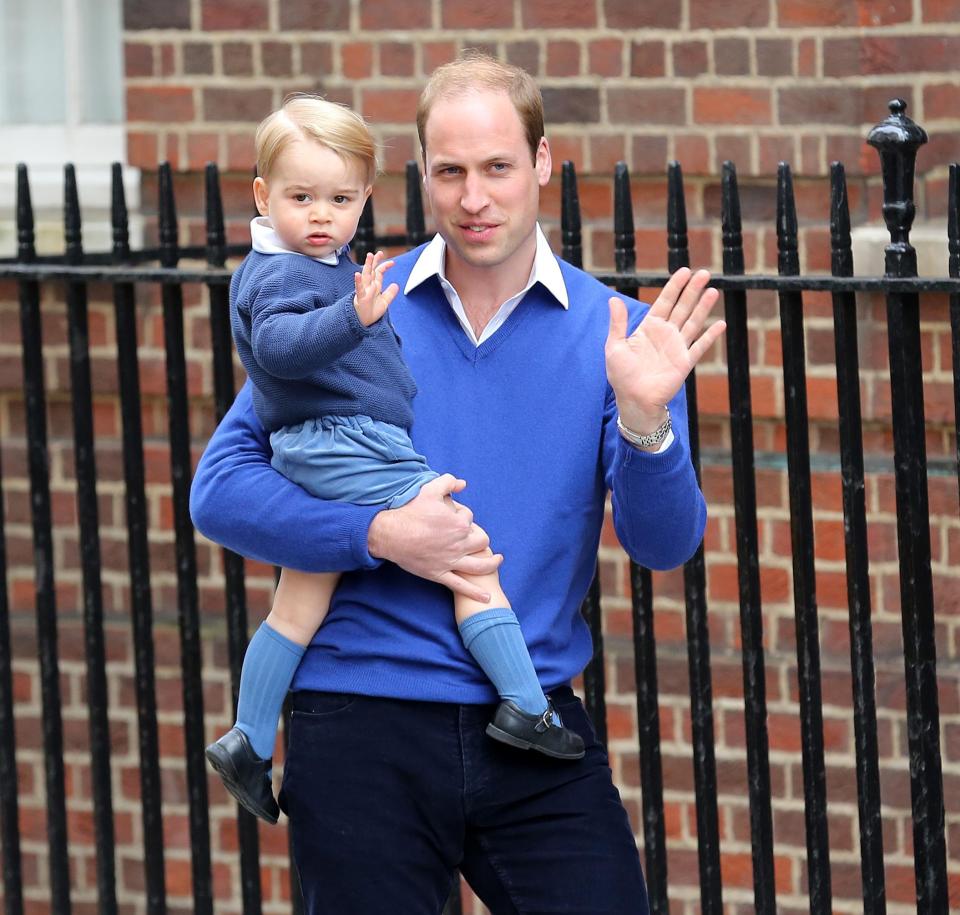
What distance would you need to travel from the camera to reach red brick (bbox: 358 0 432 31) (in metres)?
4.94

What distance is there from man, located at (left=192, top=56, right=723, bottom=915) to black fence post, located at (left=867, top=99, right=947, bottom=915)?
713mm

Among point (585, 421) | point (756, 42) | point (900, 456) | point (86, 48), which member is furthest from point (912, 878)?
point (86, 48)

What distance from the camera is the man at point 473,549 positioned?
8.73 ft

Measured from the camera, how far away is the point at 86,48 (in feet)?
18.0

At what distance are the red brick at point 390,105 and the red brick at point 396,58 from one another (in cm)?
5

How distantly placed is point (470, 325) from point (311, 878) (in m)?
0.84

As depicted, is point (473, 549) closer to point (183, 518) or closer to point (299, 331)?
point (299, 331)

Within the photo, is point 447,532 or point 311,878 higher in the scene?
point 447,532

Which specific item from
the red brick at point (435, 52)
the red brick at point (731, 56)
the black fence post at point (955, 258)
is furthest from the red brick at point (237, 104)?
the black fence post at point (955, 258)

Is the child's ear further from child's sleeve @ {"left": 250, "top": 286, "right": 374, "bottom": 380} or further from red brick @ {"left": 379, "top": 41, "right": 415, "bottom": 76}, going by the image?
red brick @ {"left": 379, "top": 41, "right": 415, "bottom": 76}

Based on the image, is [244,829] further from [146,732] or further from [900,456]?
[900,456]

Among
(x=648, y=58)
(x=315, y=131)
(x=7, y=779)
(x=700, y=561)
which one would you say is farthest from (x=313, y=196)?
(x=648, y=58)

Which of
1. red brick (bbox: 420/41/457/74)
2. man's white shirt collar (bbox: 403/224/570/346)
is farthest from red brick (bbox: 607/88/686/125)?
man's white shirt collar (bbox: 403/224/570/346)

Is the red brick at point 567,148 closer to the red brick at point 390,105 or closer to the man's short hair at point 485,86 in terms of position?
the red brick at point 390,105
